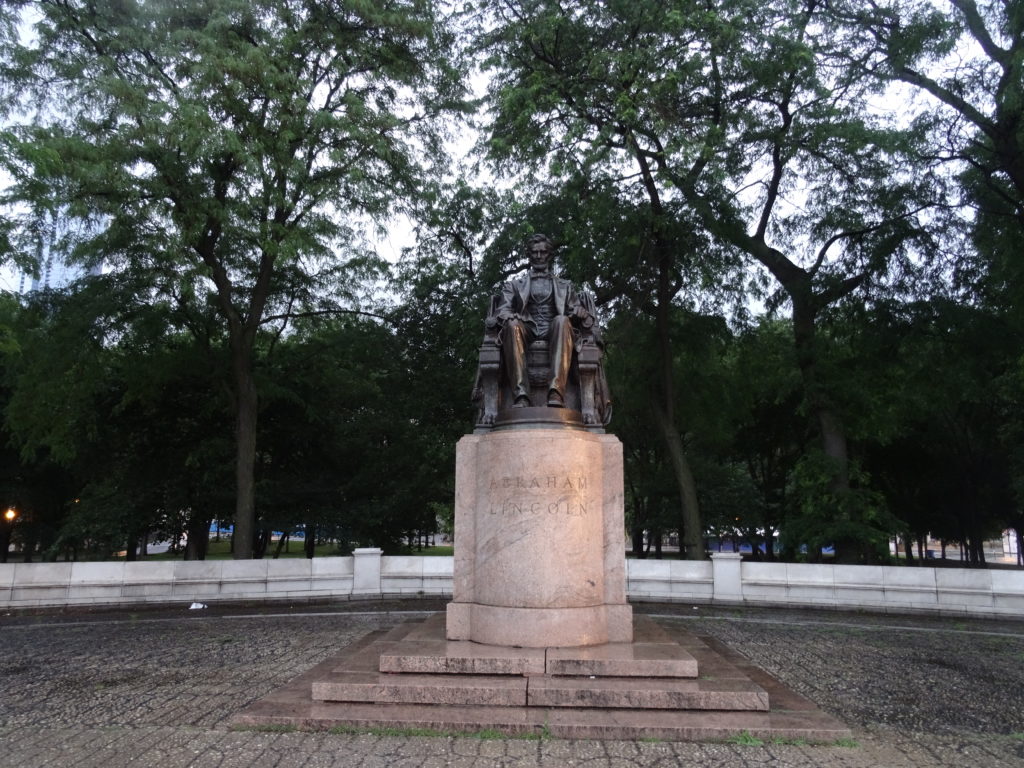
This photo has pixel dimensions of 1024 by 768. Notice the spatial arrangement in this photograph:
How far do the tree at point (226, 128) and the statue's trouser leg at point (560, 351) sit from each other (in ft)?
28.4

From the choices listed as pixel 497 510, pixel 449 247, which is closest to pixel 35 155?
pixel 497 510

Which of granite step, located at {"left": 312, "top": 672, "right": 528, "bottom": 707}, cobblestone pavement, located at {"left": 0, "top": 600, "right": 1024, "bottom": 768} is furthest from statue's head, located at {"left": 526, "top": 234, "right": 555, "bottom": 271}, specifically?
cobblestone pavement, located at {"left": 0, "top": 600, "right": 1024, "bottom": 768}

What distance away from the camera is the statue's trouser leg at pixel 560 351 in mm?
7375

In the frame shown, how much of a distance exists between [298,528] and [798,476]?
1539cm

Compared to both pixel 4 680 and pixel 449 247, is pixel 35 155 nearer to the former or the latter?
pixel 4 680

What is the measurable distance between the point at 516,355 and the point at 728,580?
31.1 feet

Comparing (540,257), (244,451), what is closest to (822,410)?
(540,257)

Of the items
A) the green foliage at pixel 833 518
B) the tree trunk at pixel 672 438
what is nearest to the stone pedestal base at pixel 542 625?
the tree trunk at pixel 672 438

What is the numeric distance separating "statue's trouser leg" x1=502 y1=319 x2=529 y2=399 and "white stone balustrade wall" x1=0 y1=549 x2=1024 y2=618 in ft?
28.3

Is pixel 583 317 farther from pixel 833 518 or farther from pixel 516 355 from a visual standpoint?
pixel 833 518

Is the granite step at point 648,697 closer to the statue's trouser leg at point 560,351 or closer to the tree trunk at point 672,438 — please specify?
the statue's trouser leg at point 560,351

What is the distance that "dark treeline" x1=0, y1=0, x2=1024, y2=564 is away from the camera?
1412 cm

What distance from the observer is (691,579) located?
48.8 ft

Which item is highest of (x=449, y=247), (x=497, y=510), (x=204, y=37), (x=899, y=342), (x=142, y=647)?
(x=204, y=37)
